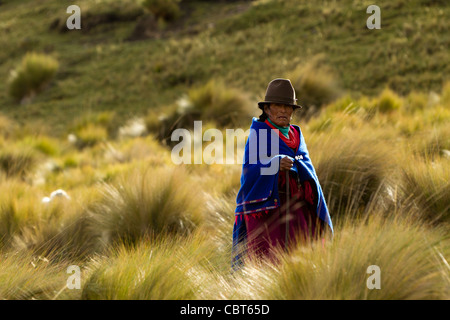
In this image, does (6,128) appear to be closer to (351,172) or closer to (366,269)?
(351,172)

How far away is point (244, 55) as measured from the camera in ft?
55.0

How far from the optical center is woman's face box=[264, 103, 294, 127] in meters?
3.40

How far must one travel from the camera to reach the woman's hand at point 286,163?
3.17 m

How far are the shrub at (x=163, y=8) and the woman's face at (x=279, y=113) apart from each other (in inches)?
806

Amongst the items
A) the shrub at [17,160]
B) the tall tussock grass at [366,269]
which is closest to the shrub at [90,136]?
the shrub at [17,160]

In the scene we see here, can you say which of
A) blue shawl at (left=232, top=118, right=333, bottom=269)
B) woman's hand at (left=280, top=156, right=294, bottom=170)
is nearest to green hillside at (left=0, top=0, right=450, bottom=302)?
blue shawl at (left=232, top=118, right=333, bottom=269)

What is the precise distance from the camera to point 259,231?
3.36 m

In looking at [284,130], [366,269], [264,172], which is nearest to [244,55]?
[284,130]

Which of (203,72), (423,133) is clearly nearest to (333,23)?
(203,72)

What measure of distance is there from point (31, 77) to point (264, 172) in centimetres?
1595

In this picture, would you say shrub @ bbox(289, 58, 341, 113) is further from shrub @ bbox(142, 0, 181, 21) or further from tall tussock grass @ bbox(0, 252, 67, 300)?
shrub @ bbox(142, 0, 181, 21)

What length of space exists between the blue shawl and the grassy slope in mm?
8461

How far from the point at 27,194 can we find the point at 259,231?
3977 millimetres
